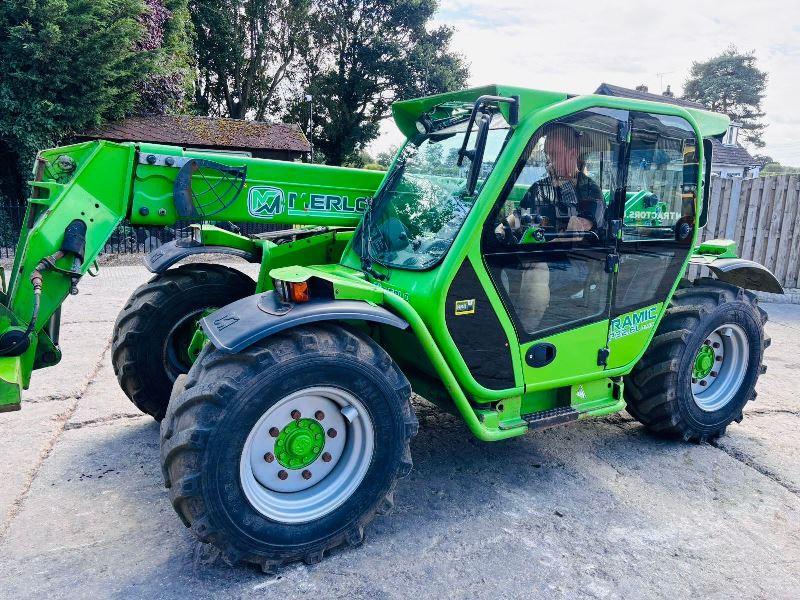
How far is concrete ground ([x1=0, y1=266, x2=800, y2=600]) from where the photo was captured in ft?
8.98

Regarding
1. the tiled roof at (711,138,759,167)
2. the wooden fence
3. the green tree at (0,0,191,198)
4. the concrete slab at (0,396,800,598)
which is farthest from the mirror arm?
the tiled roof at (711,138,759,167)

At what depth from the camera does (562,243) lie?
139 inches

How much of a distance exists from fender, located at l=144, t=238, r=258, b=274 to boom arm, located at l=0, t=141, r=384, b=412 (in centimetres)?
60

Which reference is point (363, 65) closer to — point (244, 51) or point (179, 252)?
point (244, 51)

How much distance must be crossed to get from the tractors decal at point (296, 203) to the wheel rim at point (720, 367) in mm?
2748

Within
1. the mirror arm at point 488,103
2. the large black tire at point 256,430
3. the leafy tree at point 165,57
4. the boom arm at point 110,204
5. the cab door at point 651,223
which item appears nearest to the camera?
the large black tire at point 256,430

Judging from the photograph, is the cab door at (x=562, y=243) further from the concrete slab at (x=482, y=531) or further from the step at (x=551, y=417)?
the concrete slab at (x=482, y=531)

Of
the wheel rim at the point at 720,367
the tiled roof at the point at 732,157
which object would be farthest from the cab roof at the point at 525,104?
the tiled roof at the point at 732,157

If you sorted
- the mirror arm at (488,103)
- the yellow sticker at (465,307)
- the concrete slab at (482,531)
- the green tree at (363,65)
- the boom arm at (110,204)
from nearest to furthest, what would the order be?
the concrete slab at (482,531) < the mirror arm at (488,103) < the boom arm at (110,204) < the yellow sticker at (465,307) < the green tree at (363,65)

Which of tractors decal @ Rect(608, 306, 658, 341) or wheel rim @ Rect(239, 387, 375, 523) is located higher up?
tractors decal @ Rect(608, 306, 658, 341)

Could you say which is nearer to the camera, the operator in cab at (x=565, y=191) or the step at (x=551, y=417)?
the operator in cab at (x=565, y=191)

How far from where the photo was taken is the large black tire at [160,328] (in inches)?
163

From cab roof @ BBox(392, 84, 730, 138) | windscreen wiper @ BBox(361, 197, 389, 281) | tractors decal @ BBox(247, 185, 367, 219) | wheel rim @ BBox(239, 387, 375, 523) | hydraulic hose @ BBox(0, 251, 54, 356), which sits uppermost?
cab roof @ BBox(392, 84, 730, 138)

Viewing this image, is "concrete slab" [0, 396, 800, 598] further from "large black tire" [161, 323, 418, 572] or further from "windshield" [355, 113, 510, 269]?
"windshield" [355, 113, 510, 269]
